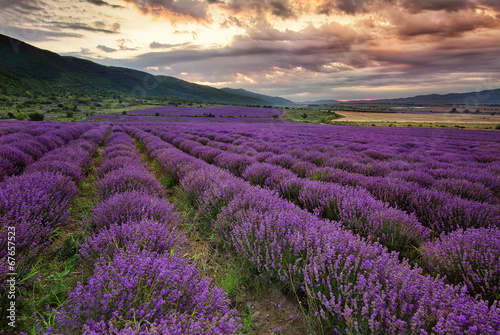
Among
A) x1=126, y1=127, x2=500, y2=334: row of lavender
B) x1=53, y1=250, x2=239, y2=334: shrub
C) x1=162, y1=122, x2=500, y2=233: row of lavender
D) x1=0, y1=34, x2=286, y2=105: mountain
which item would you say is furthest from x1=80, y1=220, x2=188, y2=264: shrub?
x1=0, y1=34, x2=286, y2=105: mountain

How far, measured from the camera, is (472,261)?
65.5 inches

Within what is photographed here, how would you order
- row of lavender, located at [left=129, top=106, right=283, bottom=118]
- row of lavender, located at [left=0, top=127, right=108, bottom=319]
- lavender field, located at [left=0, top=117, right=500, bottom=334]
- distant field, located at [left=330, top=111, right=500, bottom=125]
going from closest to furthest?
lavender field, located at [left=0, top=117, right=500, bottom=334], row of lavender, located at [left=0, top=127, right=108, bottom=319], distant field, located at [left=330, top=111, right=500, bottom=125], row of lavender, located at [left=129, top=106, right=283, bottom=118]

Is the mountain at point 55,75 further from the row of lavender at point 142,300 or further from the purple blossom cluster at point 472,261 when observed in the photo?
the purple blossom cluster at point 472,261

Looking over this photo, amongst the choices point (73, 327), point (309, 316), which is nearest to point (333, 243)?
point (309, 316)

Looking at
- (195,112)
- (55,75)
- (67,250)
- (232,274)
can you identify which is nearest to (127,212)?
(67,250)

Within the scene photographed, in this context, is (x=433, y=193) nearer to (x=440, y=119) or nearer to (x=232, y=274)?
(x=232, y=274)

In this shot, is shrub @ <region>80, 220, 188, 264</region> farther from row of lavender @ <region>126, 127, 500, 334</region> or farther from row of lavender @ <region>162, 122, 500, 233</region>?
row of lavender @ <region>162, 122, 500, 233</region>

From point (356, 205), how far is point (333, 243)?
1.19 meters

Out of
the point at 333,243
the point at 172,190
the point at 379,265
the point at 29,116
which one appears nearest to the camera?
the point at 379,265

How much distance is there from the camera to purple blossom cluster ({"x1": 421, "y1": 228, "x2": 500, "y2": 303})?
1533mm

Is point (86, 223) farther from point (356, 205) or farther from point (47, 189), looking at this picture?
point (356, 205)

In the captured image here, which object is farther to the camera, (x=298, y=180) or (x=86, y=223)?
(x=298, y=180)

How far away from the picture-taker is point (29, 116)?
27.8m

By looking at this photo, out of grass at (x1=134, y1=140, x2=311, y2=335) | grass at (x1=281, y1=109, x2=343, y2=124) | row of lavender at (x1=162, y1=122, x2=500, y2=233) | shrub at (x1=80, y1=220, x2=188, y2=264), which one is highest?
grass at (x1=281, y1=109, x2=343, y2=124)
